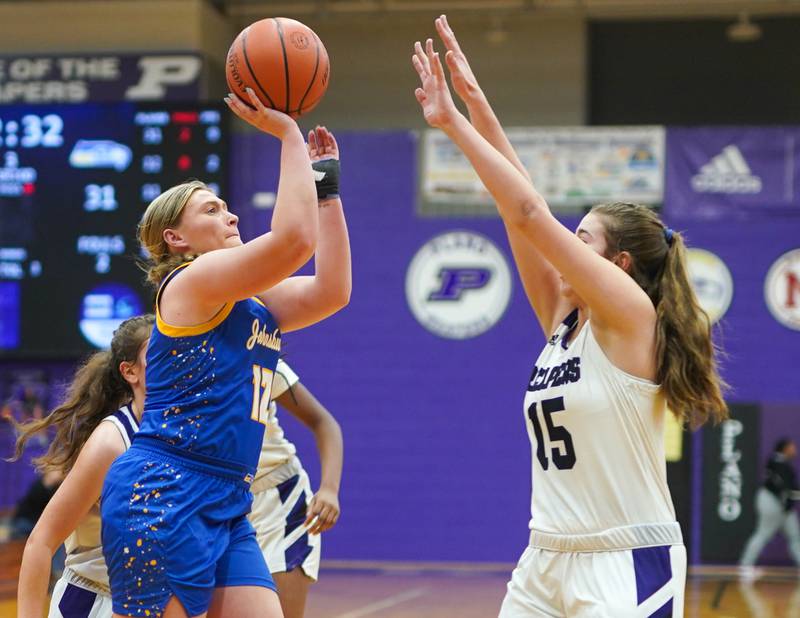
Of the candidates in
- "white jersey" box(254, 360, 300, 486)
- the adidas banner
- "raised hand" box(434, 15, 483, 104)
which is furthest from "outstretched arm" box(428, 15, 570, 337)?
the adidas banner

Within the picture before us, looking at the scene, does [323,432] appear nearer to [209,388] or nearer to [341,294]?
[341,294]

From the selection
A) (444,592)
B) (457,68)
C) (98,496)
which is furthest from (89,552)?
(444,592)

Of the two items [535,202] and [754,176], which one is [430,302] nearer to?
[754,176]

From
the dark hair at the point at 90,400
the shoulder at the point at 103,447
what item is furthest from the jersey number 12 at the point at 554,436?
the dark hair at the point at 90,400

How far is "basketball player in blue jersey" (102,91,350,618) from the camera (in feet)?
8.34

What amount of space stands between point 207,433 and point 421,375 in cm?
914

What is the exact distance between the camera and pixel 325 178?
3051 mm

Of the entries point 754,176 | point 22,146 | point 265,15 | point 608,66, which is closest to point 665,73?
point 608,66

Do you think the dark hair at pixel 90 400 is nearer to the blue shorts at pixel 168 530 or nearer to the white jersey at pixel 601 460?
the blue shorts at pixel 168 530

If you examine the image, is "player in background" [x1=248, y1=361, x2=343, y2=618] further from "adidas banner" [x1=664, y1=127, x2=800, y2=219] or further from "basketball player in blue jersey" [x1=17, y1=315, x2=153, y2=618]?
"adidas banner" [x1=664, y1=127, x2=800, y2=219]

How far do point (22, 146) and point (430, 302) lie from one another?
4.19 metres

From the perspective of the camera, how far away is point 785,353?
11.4 m

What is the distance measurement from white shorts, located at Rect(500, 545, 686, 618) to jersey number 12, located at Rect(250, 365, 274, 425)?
2.52 feet

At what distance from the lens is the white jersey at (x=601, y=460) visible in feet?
9.11
